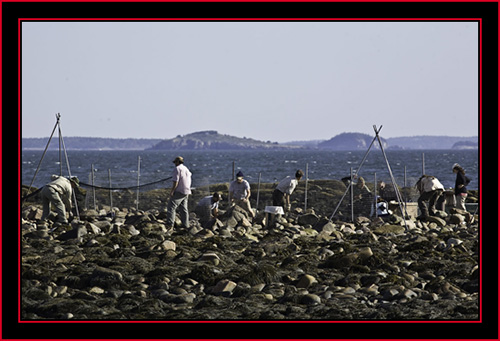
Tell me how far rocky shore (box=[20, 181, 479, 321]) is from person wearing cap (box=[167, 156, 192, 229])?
31 centimetres

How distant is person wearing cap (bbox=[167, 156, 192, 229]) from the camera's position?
17.9 m

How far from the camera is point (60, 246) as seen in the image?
15.5 m


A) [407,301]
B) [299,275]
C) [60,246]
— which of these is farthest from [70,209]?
[407,301]

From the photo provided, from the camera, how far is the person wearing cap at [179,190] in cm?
1791

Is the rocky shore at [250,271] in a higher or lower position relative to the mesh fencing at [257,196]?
lower

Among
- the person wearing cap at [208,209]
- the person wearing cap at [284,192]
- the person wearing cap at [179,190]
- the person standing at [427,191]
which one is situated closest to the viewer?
the person wearing cap at [179,190]

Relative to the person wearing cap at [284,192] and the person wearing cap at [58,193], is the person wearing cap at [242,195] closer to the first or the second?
the person wearing cap at [284,192]

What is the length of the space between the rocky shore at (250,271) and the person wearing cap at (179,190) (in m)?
0.31

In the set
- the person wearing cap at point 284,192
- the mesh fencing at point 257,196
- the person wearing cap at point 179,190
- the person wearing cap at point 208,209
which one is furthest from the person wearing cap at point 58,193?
the person wearing cap at point 284,192

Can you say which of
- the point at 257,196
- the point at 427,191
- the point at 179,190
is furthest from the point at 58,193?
the point at 427,191

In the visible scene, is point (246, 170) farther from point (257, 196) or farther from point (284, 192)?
point (284, 192)
